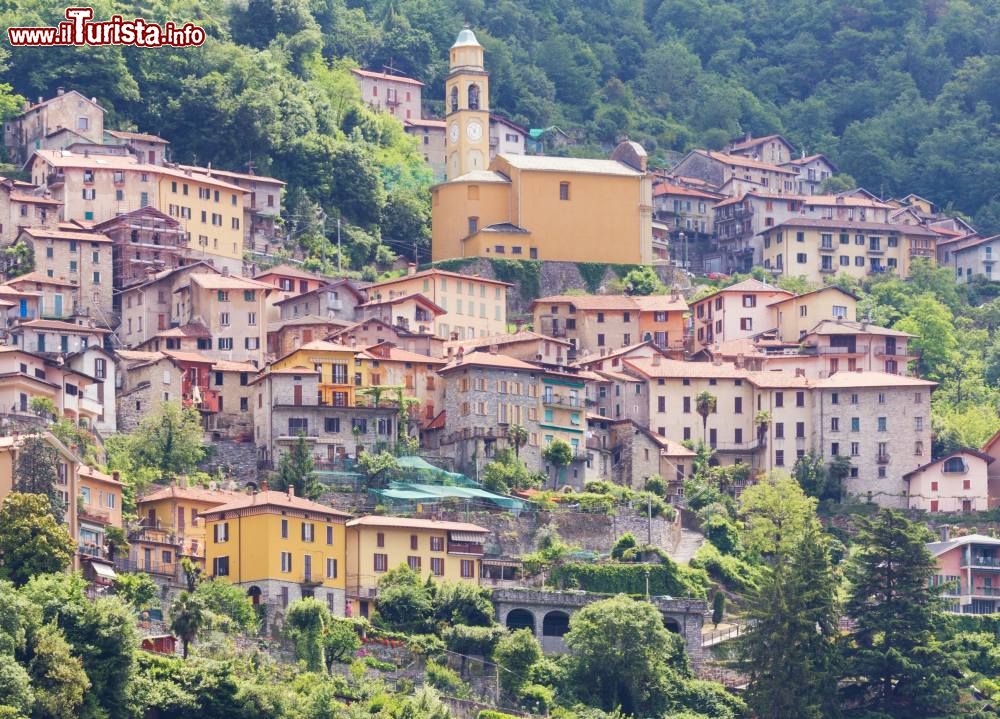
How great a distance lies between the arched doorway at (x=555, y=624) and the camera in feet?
298

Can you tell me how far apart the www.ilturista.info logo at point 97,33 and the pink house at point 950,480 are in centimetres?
3532

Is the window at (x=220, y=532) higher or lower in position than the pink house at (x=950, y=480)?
lower

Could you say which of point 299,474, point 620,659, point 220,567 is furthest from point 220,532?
point 620,659

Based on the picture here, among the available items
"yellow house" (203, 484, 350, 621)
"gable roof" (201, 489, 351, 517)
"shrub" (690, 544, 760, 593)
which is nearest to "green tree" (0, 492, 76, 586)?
"yellow house" (203, 484, 350, 621)

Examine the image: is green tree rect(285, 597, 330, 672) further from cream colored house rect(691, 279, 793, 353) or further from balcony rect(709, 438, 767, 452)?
cream colored house rect(691, 279, 793, 353)

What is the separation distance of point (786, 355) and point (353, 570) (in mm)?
29745

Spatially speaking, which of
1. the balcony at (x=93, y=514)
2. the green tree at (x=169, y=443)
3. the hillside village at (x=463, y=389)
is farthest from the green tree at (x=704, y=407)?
the balcony at (x=93, y=514)

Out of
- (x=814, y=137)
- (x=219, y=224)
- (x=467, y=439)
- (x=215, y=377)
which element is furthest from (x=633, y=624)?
(x=814, y=137)

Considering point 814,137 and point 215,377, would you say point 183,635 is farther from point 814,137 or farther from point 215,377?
point 814,137

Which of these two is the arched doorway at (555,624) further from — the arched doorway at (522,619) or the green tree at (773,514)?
the green tree at (773,514)

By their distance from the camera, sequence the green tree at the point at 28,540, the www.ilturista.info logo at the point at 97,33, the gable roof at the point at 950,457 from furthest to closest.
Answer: the www.ilturista.info logo at the point at 97,33, the gable roof at the point at 950,457, the green tree at the point at 28,540

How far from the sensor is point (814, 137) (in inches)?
6462

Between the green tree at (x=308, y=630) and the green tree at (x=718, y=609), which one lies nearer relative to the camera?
the green tree at (x=308, y=630)

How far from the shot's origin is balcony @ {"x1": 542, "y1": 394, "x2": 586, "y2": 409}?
102750 millimetres
